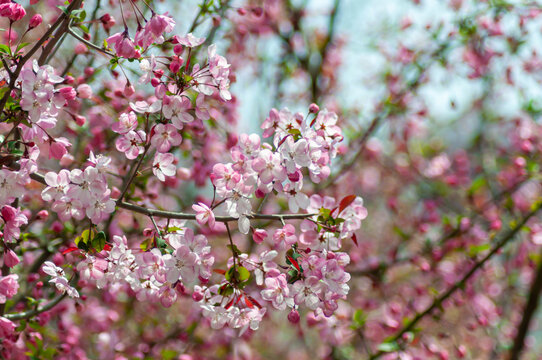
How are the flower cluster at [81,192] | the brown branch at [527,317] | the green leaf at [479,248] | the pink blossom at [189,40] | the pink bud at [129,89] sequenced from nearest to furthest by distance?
the flower cluster at [81,192], the pink blossom at [189,40], the pink bud at [129,89], the green leaf at [479,248], the brown branch at [527,317]

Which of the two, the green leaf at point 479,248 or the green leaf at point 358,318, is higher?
the green leaf at point 479,248

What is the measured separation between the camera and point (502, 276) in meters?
3.86

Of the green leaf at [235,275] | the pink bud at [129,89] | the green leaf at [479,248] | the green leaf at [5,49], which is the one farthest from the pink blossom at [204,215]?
the green leaf at [479,248]

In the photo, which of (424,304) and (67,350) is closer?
(67,350)

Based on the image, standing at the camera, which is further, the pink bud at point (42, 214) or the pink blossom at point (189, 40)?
the pink bud at point (42, 214)

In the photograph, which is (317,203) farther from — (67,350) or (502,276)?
(502,276)

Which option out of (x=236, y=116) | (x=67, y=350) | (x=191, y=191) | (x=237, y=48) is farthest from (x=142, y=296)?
(x=191, y=191)

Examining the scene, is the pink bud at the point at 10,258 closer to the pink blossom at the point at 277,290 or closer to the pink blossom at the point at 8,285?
the pink blossom at the point at 8,285

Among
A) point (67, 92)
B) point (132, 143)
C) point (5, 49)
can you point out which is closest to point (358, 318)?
point (132, 143)

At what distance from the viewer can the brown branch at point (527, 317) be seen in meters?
2.52

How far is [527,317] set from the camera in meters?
2.55

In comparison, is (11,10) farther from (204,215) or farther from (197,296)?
(197,296)

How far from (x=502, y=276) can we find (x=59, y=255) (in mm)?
3316

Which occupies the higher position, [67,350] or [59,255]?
[59,255]
